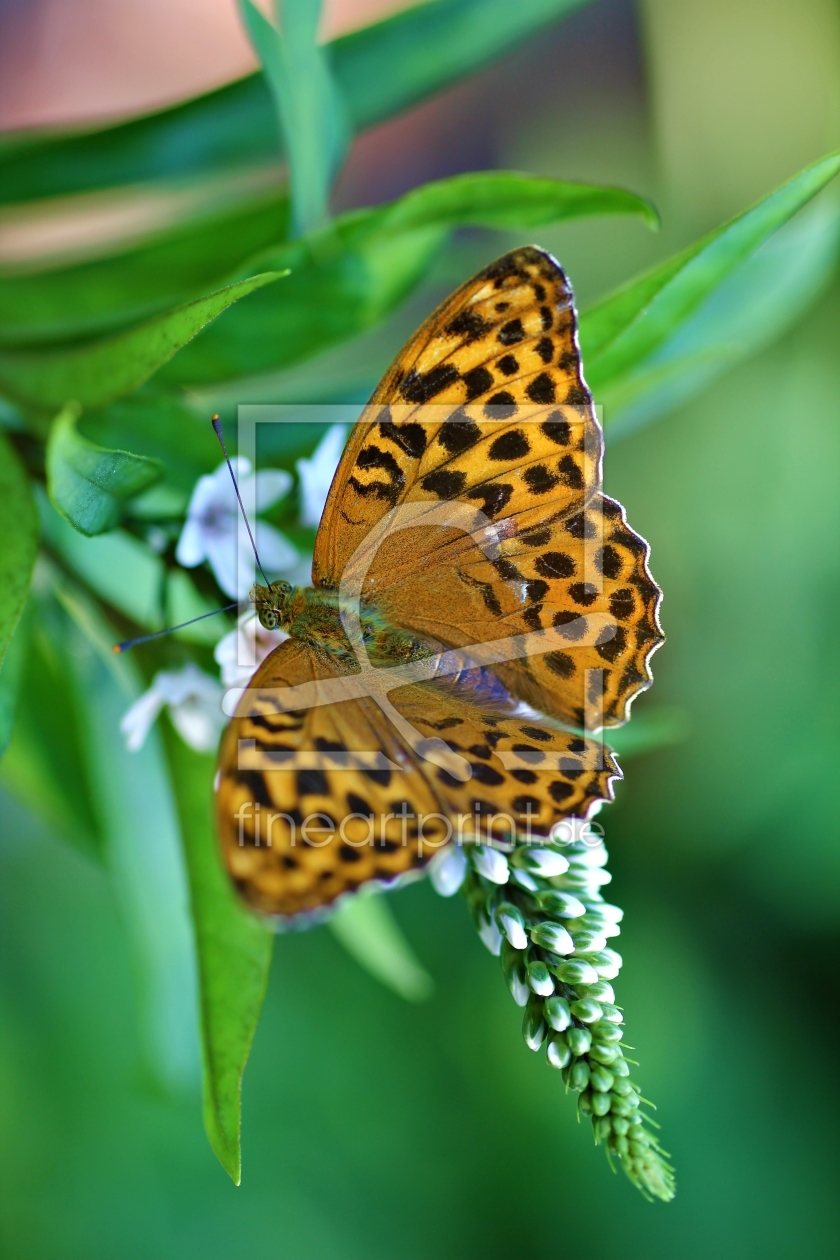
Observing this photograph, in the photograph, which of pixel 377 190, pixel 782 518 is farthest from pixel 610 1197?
pixel 377 190

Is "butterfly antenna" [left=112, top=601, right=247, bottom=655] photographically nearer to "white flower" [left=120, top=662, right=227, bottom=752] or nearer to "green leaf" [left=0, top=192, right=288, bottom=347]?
"white flower" [left=120, top=662, right=227, bottom=752]

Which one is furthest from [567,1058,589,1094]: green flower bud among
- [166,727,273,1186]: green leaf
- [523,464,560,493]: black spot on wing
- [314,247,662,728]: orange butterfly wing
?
[523,464,560,493]: black spot on wing

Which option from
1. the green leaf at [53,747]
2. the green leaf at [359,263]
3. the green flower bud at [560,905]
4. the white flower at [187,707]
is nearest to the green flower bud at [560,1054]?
the green flower bud at [560,905]

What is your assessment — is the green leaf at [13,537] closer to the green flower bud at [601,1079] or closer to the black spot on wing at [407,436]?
the black spot on wing at [407,436]

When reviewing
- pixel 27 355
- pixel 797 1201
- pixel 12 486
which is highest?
pixel 27 355

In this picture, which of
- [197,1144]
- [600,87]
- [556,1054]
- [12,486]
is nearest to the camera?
[556,1054]

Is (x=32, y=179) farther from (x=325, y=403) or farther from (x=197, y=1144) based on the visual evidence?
(x=197, y=1144)
